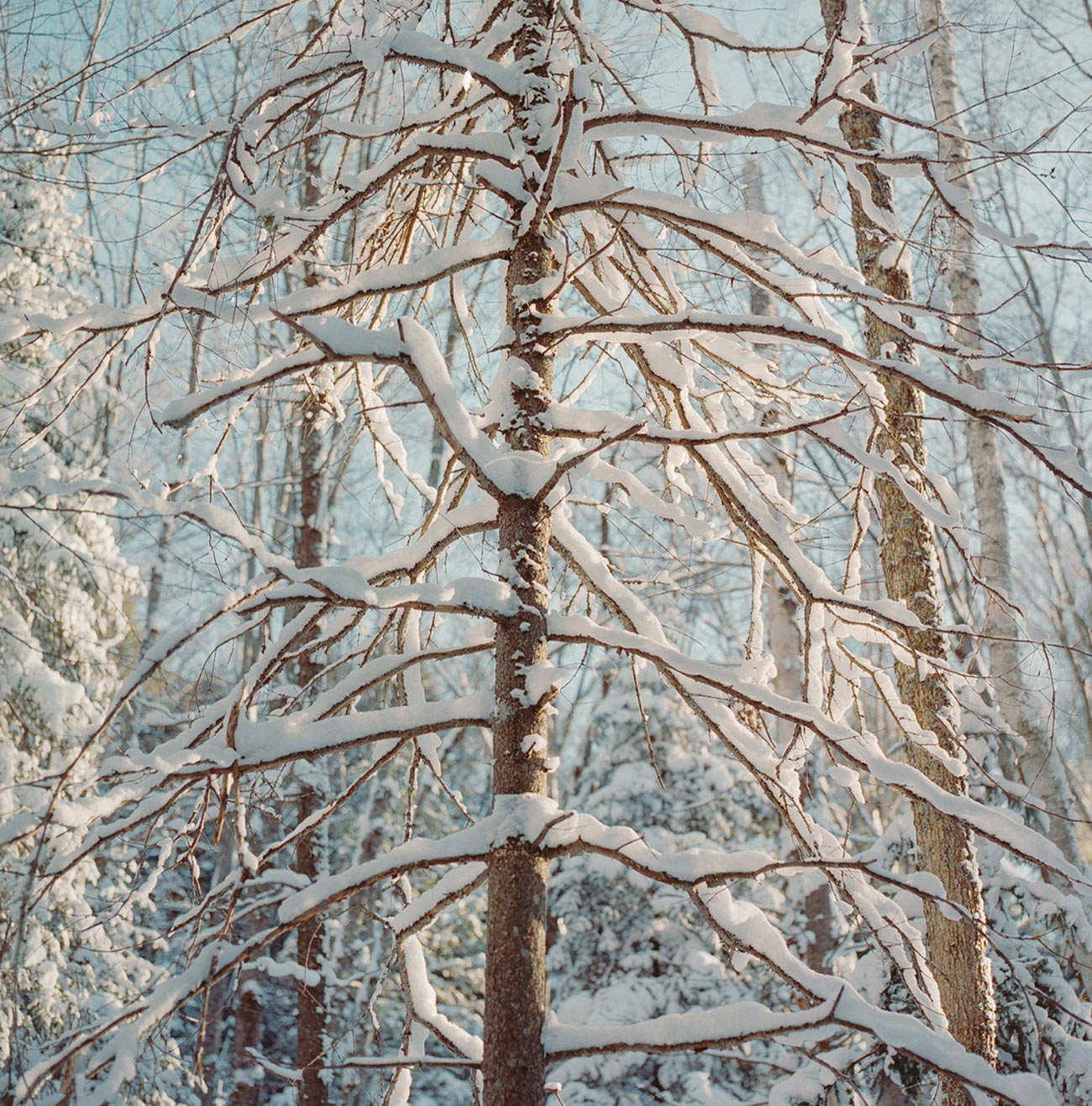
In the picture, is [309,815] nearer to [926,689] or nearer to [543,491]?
[926,689]

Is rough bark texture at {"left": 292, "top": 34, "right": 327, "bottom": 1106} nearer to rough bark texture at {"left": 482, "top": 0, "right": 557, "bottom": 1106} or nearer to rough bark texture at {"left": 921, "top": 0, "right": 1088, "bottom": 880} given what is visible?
rough bark texture at {"left": 482, "top": 0, "right": 557, "bottom": 1106}

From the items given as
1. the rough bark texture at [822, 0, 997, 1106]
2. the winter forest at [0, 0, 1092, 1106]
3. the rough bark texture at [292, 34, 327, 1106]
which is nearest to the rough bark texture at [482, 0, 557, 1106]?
the winter forest at [0, 0, 1092, 1106]

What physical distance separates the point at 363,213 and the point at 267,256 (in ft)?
4.52

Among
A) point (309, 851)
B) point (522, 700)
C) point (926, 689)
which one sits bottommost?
point (309, 851)

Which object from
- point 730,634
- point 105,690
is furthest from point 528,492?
point 730,634

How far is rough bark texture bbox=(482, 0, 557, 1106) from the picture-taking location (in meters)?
1.71

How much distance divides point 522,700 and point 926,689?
7.50ft

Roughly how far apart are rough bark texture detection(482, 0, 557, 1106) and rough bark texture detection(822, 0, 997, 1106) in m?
1.14

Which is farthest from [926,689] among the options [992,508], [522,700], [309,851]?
[309,851]

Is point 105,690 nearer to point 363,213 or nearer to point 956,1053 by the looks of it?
point 363,213

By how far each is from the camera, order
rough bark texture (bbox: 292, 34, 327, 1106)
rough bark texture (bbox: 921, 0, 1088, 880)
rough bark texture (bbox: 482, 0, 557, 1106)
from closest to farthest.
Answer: rough bark texture (bbox: 482, 0, 557, 1106) < rough bark texture (bbox: 921, 0, 1088, 880) < rough bark texture (bbox: 292, 34, 327, 1106)

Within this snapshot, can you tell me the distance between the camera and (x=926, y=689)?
11.8 feet

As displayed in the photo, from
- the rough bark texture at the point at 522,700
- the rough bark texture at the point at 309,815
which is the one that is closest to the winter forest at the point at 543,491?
the rough bark texture at the point at 522,700

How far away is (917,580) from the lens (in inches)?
156
